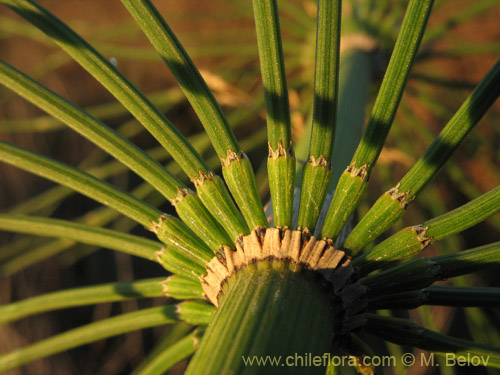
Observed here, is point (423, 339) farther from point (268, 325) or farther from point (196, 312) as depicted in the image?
point (196, 312)

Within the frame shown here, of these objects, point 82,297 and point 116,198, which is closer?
point 116,198

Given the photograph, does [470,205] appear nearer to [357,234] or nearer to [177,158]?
[357,234]

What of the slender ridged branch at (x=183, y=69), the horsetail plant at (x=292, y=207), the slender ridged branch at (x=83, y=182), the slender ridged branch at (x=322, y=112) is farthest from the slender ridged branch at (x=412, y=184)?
the slender ridged branch at (x=83, y=182)

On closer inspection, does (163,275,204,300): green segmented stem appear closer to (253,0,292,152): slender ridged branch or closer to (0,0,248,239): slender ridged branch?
(0,0,248,239): slender ridged branch

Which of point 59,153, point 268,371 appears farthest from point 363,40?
point 59,153

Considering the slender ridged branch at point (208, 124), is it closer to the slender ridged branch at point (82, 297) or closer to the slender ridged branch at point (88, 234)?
the slender ridged branch at point (88, 234)

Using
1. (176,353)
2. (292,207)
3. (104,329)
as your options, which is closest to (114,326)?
(104,329)
